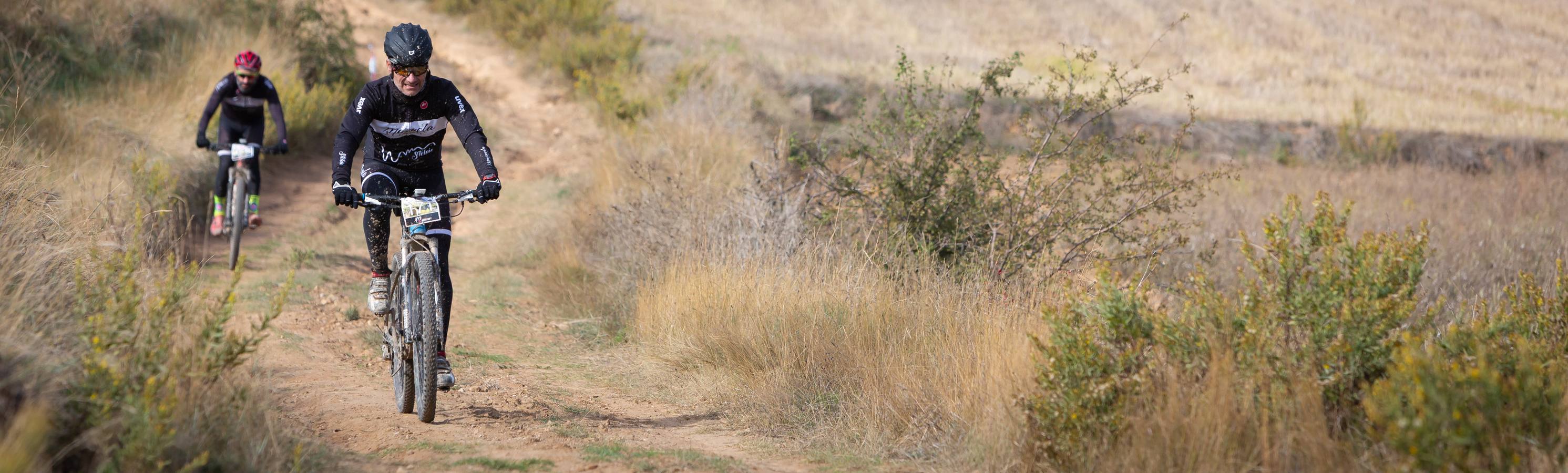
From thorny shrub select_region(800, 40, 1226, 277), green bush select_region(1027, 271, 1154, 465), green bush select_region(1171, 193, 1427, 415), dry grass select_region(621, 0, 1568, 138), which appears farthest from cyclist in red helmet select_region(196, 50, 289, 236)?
dry grass select_region(621, 0, 1568, 138)

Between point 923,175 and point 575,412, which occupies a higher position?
point 923,175

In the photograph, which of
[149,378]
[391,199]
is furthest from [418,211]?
[149,378]

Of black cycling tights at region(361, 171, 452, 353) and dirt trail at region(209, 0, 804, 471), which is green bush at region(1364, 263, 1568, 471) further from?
black cycling tights at region(361, 171, 452, 353)

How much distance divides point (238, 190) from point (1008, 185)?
632 centimetres

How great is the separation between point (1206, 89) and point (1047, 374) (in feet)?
78.5

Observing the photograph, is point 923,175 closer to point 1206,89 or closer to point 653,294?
point 653,294

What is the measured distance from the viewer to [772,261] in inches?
267

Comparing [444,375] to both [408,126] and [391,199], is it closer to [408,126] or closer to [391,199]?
[391,199]

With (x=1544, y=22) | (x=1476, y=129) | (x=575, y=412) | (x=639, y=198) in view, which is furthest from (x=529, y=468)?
(x=1544, y=22)

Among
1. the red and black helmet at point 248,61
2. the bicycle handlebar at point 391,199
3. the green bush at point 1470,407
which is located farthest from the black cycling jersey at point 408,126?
the red and black helmet at point 248,61

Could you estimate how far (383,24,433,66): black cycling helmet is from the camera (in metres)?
4.99

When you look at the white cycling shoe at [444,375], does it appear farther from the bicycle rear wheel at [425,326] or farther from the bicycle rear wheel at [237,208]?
the bicycle rear wheel at [237,208]

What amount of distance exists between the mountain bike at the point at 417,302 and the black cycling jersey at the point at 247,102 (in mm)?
4499

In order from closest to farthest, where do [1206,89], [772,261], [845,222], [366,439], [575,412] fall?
[366,439] < [575,412] < [772,261] < [845,222] < [1206,89]
